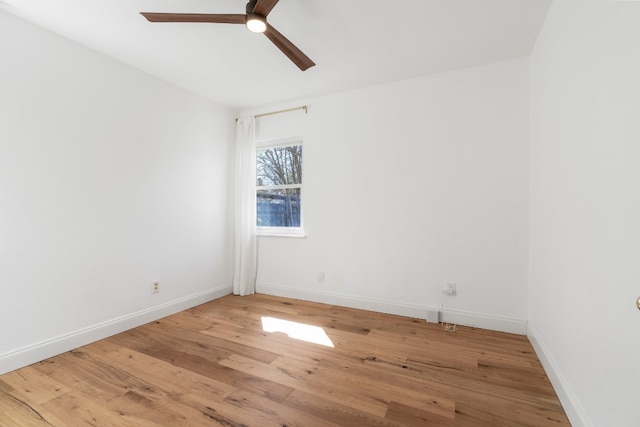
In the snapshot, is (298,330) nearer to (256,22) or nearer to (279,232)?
(279,232)

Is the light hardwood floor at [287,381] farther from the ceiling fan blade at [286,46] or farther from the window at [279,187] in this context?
the ceiling fan blade at [286,46]

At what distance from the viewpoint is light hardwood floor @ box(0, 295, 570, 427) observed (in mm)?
1532

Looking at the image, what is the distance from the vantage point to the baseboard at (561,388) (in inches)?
54.0

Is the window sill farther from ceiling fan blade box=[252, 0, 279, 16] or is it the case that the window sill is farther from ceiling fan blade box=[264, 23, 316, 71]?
ceiling fan blade box=[252, 0, 279, 16]

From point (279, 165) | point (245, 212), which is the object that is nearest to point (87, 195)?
point (245, 212)

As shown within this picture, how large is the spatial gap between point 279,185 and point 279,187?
29 mm

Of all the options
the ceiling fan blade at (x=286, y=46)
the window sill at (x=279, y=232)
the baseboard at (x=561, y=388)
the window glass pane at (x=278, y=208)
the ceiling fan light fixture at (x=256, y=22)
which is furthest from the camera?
the window glass pane at (x=278, y=208)

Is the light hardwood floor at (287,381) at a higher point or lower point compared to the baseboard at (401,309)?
lower

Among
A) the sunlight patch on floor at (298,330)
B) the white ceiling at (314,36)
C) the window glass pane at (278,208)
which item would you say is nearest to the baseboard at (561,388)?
the sunlight patch on floor at (298,330)

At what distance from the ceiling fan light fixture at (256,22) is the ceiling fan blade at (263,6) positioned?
24 mm

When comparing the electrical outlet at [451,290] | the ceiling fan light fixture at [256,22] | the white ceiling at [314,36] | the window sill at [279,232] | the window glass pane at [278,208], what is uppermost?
the white ceiling at [314,36]

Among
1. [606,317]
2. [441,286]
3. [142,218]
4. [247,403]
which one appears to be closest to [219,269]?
[142,218]

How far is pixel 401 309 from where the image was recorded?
3012mm

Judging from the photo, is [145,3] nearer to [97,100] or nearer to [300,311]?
[97,100]
